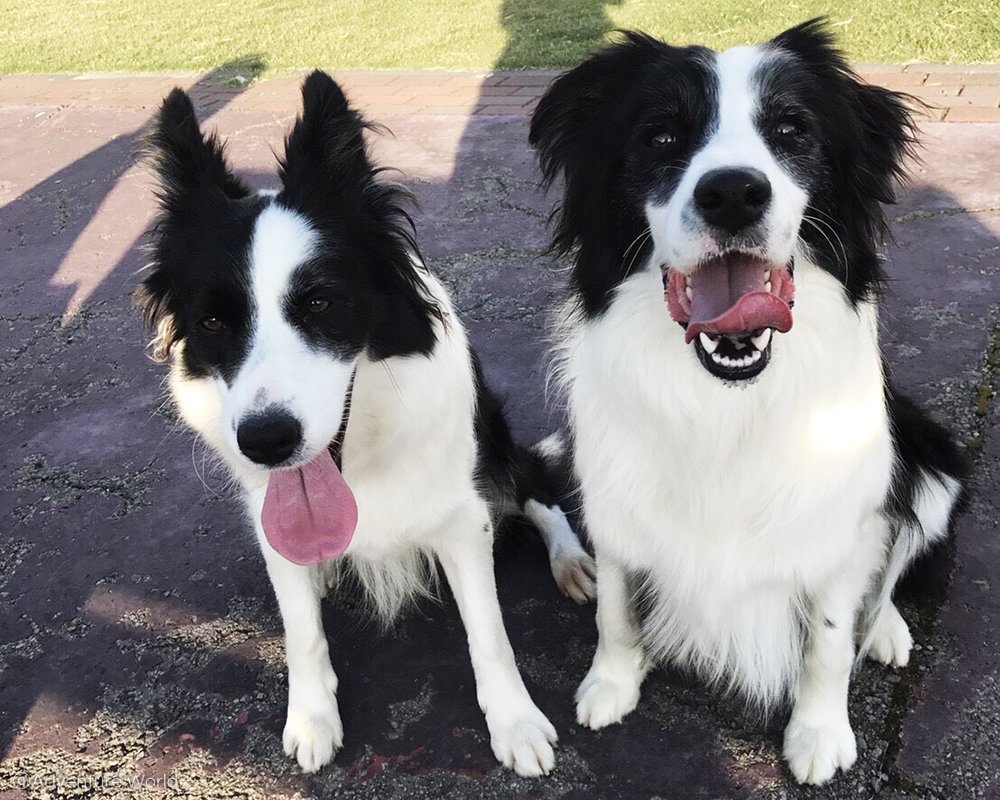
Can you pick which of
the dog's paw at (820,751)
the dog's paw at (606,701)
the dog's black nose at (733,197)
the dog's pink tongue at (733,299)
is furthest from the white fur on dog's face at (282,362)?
the dog's paw at (820,751)

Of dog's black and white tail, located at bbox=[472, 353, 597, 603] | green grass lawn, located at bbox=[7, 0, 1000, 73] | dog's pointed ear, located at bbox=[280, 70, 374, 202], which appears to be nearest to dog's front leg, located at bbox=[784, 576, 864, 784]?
dog's black and white tail, located at bbox=[472, 353, 597, 603]

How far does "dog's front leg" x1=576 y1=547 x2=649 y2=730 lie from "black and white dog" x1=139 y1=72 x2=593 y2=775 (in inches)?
5.4

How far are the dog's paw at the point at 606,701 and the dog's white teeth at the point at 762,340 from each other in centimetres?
106

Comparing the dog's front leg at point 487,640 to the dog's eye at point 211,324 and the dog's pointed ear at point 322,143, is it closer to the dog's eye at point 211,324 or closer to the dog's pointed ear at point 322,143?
the dog's eye at point 211,324

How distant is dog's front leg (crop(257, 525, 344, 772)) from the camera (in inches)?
92.1

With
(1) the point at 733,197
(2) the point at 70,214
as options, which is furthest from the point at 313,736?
(2) the point at 70,214

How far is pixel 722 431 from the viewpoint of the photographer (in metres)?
2.05

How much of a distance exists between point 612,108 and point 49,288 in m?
4.13

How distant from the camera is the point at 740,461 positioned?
2.08m

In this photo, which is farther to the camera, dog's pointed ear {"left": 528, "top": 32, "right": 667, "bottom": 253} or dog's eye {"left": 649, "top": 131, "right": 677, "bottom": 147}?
dog's pointed ear {"left": 528, "top": 32, "right": 667, "bottom": 253}

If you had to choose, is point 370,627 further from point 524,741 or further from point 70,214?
point 70,214

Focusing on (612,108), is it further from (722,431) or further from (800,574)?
(800,574)

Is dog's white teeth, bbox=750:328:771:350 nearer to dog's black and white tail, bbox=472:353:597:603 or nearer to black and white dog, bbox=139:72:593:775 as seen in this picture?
black and white dog, bbox=139:72:593:775

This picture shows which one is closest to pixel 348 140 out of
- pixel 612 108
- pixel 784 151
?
pixel 612 108
